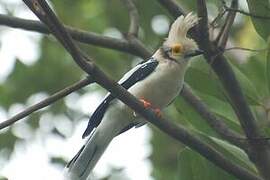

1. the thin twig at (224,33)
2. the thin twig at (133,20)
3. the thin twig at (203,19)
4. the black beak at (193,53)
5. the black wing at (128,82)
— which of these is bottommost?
the black wing at (128,82)

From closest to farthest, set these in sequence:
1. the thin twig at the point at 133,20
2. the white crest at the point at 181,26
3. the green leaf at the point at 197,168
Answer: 1. the green leaf at the point at 197,168
2. the white crest at the point at 181,26
3. the thin twig at the point at 133,20

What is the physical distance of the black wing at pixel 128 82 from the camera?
397cm

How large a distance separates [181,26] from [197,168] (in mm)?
687

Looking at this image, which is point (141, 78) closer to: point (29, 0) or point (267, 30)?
point (267, 30)

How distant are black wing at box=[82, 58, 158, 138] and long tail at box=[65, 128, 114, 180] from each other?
0.21 ft

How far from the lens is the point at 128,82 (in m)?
4.14

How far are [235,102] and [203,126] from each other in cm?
53

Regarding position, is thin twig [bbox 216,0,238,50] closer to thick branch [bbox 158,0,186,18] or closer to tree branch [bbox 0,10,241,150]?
thick branch [bbox 158,0,186,18]

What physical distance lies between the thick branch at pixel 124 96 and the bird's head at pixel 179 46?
0.72m

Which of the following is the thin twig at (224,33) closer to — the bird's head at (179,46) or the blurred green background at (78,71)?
the bird's head at (179,46)

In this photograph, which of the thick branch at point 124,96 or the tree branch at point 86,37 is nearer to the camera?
the thick branch at point 124,96

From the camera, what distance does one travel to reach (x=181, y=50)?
155 inches

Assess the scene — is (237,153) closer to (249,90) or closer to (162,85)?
(249,90)

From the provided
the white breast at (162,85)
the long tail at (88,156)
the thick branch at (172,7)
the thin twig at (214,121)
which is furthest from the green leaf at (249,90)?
the long tail at (88,156)
